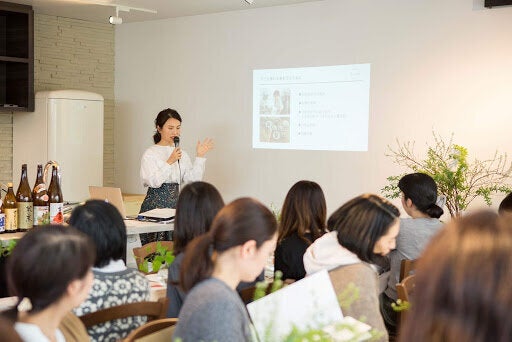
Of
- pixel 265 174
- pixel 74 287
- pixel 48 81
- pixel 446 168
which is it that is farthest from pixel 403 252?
pixel 48 81

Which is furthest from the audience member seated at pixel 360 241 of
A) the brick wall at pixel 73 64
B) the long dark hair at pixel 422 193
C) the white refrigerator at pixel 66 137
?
the brick wall at pixel 73 64

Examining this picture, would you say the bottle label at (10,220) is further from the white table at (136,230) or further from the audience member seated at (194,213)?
the audience member seated at (194,213)

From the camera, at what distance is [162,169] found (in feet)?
18.9

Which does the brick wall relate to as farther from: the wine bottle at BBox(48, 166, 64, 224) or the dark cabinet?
the wine bottle at BBox(48, 166, 64, 224)

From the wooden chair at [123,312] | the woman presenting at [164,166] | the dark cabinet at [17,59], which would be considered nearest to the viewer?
the wooden chair at [123,312]

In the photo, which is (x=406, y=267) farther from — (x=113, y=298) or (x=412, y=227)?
(x=113, y=298)

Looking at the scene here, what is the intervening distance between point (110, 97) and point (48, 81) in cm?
83

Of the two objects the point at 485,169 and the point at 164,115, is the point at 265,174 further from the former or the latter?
the point at 485,169

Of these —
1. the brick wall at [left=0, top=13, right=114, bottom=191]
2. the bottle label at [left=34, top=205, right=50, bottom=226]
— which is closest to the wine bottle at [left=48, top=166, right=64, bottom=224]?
the bottle label at [left=34, top=205, right=50, bottom=226]

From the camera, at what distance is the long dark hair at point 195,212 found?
9.14 ft

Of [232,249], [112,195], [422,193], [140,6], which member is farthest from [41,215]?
[140,6]

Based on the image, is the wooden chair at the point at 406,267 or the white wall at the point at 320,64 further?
the white wall at the point at 320,64

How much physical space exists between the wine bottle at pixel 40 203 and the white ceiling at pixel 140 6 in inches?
122

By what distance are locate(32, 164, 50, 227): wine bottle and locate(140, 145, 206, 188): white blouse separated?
1630 mm
